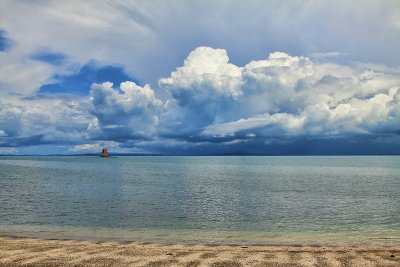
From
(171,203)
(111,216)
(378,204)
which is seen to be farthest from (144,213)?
(378,204)

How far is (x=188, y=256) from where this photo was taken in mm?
23281

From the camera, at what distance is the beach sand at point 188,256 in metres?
21.3

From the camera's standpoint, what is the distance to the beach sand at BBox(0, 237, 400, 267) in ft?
70.0

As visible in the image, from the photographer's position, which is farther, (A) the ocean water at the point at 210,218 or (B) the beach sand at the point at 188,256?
(A) the ocean water at the point at 210,218

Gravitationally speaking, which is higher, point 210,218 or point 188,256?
point 188,256

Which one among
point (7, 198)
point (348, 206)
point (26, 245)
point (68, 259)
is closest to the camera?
point (68, 259)

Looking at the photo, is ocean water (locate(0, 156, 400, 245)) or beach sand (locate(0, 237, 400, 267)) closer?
beach sand (locate(0, 237, 400, 267))

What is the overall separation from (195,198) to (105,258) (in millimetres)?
44463

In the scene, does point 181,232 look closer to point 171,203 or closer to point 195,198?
point 171,203

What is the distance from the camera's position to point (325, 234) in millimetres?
35438

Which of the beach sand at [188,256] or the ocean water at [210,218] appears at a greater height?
the beach sand at [188,256]

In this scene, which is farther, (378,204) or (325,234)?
(378,204)

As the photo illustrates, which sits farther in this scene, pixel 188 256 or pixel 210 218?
pixel 210 218

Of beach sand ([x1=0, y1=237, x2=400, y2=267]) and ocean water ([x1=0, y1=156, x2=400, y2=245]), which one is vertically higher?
beach sand ([x1=0, y1=237, x2=400, y2=267])
